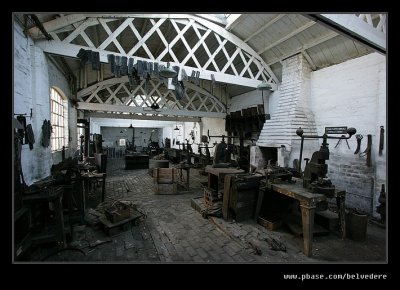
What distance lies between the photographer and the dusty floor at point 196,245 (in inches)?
144

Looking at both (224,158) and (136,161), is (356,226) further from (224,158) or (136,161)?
(136,161)

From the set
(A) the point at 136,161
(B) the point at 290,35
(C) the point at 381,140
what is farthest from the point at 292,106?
(A) the point at 136,161

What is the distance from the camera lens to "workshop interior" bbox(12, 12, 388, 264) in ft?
12.4

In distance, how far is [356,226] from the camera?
4414 mm

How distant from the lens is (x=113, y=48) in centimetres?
1063

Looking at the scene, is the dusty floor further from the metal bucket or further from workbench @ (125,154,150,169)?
workbench @ (125,154,150,169)

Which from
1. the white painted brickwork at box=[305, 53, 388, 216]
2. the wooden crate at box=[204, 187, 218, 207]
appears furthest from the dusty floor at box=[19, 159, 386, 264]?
the white painted brickwork at box=[305, 53, 388, 216]

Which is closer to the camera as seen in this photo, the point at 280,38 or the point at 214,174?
the point at 214,174

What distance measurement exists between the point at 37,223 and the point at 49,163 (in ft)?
8.15

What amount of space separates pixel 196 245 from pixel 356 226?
11.1 feet

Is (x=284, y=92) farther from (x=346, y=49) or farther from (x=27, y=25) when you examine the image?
(x=27, y=25)

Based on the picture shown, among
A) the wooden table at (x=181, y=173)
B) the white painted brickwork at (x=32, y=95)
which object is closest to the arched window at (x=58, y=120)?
the white painted brickwork at (x=32, y=95)

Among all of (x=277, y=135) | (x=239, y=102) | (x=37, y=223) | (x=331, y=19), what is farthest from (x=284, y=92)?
(x=37, y=223)

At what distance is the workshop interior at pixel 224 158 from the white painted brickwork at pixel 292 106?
2.1 inches
